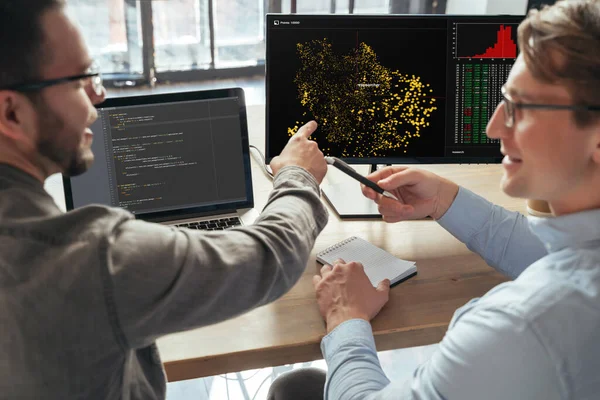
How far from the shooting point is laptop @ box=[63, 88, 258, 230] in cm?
144

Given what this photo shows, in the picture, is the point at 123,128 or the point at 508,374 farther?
the point at 123,128

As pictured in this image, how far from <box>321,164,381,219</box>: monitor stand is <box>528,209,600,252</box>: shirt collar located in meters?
0.66

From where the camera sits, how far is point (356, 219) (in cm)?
155

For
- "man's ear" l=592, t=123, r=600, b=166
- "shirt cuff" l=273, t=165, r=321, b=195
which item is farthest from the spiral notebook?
"man's ear" l=592, t=123, r=600, b=166

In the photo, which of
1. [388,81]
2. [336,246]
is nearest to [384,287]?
[336,246]

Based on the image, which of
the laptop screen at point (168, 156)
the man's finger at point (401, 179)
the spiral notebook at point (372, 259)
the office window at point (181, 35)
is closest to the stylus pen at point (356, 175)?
the man's finger at point (401, 179)

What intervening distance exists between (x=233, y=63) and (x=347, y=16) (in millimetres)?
3059

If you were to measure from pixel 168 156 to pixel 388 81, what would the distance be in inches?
22.1

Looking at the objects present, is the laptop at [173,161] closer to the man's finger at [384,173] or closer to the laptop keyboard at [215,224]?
the laptop keyboard at [215,224]

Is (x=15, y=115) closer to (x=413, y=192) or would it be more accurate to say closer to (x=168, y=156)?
(x=168, y=156)

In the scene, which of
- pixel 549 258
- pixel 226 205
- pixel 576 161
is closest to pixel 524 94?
pixel 576 161

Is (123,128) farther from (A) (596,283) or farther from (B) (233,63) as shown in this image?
(B) (233,63)

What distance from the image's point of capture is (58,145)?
0.88 m

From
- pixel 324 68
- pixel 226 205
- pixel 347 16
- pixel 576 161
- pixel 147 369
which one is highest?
pixel 347 16
